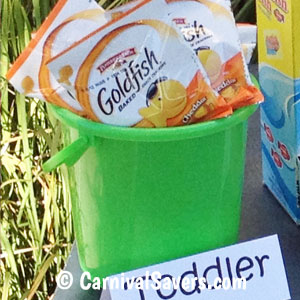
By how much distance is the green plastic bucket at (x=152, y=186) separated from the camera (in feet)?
1.89

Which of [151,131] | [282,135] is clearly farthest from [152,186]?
[282,135]

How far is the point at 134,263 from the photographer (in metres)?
0.63

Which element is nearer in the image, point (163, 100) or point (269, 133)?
point (163, 100)

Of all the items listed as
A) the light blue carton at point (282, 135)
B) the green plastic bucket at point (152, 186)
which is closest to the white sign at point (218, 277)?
the green plastic bucket at point (152, 186)

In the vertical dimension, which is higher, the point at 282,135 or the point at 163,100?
the point at 163,100

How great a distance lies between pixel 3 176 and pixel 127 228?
67cm

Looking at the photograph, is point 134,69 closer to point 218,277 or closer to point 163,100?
point 163,100

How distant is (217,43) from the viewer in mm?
584

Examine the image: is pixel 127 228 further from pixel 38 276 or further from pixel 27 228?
pixel 27 228

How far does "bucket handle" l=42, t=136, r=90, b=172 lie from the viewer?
578mm

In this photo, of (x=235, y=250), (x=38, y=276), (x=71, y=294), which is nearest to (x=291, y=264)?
(x=235, y=250)

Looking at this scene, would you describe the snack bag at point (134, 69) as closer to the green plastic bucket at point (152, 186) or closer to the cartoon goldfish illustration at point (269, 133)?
the green plastic bucket at point (152, 186)

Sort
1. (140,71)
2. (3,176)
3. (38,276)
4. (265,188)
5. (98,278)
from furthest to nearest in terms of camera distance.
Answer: (3,176)
(38,276)
(265,188)
(98,278)
(140,71)

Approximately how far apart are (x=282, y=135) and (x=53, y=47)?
0.27 m
